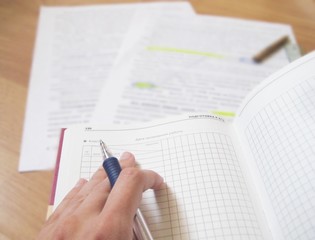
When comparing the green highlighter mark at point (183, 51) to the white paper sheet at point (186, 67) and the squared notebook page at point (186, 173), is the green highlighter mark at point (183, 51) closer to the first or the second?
the white paper sheet at point (186, 67)

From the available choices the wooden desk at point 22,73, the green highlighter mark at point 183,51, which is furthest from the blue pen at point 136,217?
the green highlighter mark at point 183,51

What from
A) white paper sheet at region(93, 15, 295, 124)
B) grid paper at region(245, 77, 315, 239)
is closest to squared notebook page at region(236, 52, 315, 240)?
grid paper at region(245, 77, 315, 239)

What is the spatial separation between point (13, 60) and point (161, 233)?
47 centimetres

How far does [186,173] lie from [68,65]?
360mm

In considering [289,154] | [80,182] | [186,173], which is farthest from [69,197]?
[289,154]

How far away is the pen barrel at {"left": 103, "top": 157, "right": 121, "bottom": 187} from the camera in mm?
335

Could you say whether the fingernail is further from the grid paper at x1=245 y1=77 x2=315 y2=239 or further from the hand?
the grid paper at x1=245 y1=77 x2=315 y2=239

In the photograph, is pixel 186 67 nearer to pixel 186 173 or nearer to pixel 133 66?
pixel 133 66

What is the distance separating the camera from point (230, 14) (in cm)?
72

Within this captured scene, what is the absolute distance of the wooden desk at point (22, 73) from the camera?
42 cm

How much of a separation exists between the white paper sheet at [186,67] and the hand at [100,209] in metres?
0.20

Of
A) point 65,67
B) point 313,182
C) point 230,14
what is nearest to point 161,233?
point 313,182

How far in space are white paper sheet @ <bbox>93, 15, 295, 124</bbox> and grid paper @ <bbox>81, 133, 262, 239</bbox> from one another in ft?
0.45

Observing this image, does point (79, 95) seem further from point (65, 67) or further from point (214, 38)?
point (214, 38)
